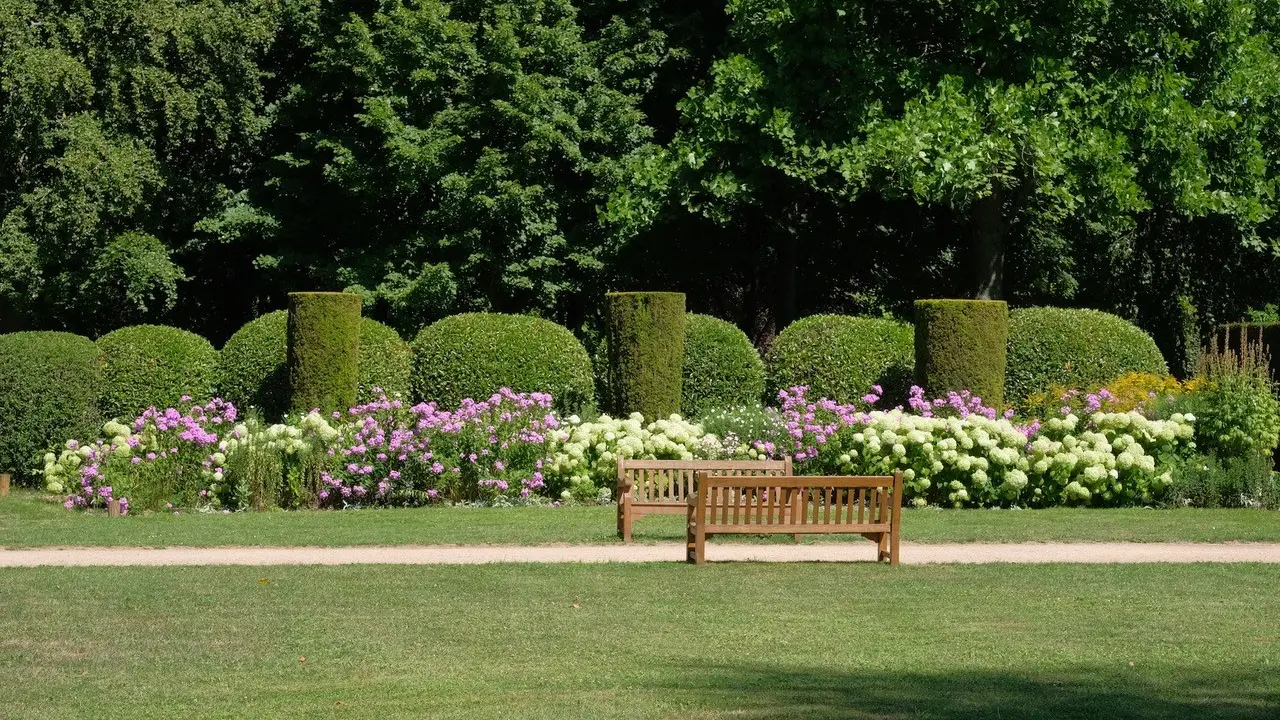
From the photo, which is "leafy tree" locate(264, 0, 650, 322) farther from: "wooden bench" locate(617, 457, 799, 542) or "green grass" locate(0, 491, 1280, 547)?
"wooden bench" locate(617, 457, 799, 542)

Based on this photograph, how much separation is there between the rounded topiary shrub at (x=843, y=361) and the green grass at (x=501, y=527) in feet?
13.6

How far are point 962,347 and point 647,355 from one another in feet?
12.8

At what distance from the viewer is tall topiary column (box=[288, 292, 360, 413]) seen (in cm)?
1853

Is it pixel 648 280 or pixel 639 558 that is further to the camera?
pixel 648 280

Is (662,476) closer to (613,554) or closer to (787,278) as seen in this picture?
(613,554)

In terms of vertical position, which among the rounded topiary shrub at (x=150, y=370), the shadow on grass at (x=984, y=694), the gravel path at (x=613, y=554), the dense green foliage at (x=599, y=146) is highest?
the dense green foliage at (x=599, y=146)

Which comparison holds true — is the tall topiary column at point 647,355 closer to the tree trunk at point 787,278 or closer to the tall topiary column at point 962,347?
the tall topiary column at point 962,347

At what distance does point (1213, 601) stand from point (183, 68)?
2154 centimetres

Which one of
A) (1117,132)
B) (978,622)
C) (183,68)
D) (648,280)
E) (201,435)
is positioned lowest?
(978,622)

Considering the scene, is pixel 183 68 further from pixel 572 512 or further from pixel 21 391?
pixel 572 512

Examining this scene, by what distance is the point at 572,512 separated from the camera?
50.7 feet

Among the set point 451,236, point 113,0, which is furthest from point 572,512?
point 113,0

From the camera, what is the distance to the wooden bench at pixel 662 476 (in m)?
13.1

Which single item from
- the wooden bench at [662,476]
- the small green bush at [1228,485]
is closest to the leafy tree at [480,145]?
the small green bush at [1228,485]
